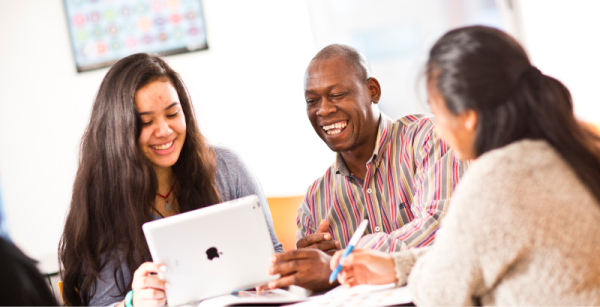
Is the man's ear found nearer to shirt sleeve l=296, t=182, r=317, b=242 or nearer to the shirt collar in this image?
the shirt collar

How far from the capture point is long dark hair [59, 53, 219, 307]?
1.58 metres

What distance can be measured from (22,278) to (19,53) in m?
2.90

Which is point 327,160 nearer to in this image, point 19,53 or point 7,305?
point 19,53

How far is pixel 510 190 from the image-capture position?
0.78 m

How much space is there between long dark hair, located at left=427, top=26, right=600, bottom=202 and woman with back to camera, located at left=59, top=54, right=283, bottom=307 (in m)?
1.03

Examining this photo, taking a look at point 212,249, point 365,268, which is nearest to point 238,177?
point 212,249

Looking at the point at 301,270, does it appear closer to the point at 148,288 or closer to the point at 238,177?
the point at 148,288

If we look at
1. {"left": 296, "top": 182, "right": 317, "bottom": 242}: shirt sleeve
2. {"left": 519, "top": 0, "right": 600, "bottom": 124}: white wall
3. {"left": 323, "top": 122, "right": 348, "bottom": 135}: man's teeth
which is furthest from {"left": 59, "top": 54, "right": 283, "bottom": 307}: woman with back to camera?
{"left": 519, "top": 0, "right": 600, "bottom": 124}: white wall

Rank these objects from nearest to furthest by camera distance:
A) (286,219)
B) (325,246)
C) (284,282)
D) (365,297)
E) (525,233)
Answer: (525,233) < (365,297) < (284,282) < (325,246) < (286,219)

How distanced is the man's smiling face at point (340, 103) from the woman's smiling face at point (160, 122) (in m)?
0.50

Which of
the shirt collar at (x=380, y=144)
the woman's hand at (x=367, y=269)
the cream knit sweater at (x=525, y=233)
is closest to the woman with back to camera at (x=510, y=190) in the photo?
the cream knit sweater at (x=525, y=233)

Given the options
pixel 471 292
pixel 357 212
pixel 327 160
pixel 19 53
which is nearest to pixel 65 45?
pixel 19 53

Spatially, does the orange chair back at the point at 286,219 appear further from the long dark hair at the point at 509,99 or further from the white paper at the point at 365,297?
the long dark hair at the point at 509,99

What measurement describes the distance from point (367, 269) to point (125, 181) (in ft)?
3.03
